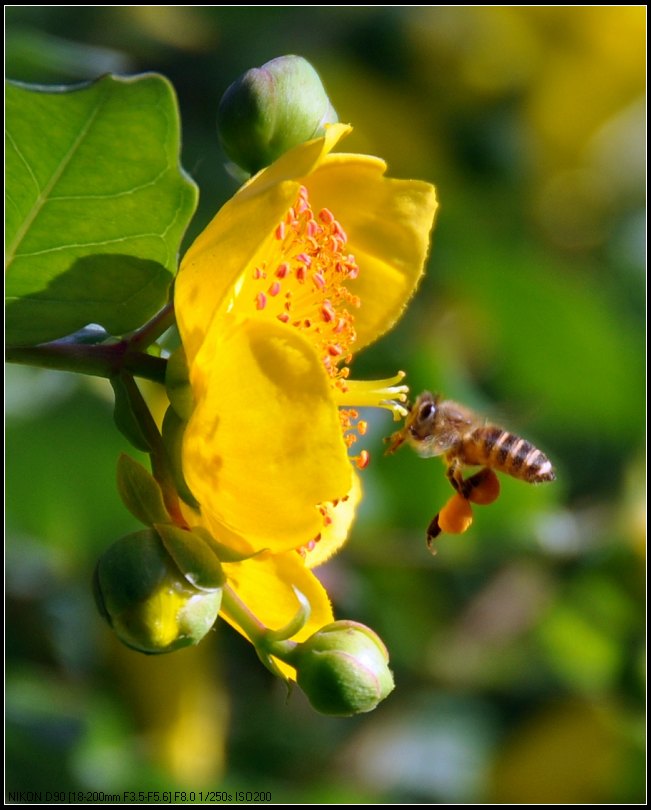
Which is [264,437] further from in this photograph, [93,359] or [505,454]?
[505,454]

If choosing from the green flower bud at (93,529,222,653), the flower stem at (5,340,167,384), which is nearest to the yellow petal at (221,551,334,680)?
the green flower bud at (93,529,222,653)

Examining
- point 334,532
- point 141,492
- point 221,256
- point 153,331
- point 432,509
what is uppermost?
point 221,256

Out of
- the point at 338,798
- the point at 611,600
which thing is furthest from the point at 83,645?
the point at 611,600

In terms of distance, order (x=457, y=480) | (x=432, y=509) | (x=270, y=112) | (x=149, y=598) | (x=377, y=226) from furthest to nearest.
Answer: (x=432, y=509) < (x=457, y=480) < (x=377, y=226) < (x=270, y=112) < (x=149, y=598)

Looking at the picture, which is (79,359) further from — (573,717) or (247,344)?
(573,717)

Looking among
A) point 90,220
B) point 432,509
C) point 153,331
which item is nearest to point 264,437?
point 153,331

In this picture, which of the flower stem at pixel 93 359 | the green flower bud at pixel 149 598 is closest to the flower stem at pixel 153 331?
the flower stem at pixel 93 359

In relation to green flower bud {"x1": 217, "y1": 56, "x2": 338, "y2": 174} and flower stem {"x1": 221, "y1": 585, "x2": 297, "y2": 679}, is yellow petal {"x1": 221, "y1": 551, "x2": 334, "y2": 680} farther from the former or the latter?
green flower bud {"x1": 217, "y1": 56, "x2": 338, "y2": 174}
